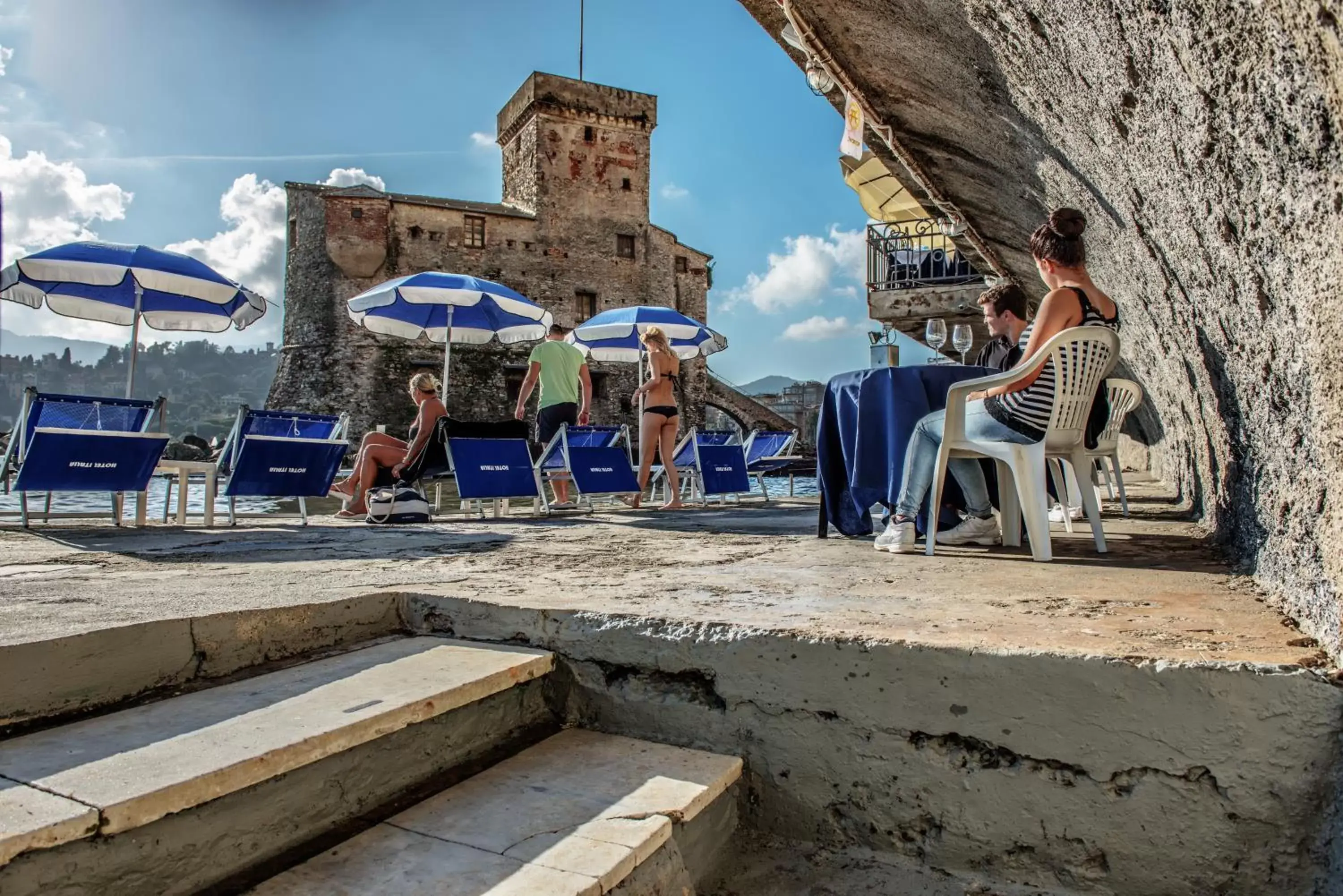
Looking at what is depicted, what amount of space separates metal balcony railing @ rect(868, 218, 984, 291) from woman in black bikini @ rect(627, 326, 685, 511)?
6.06m

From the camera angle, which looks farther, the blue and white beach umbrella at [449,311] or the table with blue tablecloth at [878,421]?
the blue and white beach umbrella at [449,311]

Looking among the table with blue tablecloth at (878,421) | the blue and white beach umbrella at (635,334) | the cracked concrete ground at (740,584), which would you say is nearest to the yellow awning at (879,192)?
the blue and white beach umbrella at (635,334)

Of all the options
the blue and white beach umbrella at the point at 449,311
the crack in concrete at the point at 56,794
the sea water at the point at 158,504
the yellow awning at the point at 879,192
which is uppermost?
the yellow awning at the point at 879,192

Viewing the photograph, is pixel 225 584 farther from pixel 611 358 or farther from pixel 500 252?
pixel 500 252

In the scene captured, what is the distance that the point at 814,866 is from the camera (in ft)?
4.56

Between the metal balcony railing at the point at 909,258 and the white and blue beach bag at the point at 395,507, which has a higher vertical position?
the metal balcony railing at the point at 909,258

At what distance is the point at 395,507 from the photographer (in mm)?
5246

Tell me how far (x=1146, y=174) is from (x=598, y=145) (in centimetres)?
2729

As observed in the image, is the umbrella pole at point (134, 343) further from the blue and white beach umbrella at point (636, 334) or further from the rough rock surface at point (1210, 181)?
the rough rock surface at point (1210, 181)

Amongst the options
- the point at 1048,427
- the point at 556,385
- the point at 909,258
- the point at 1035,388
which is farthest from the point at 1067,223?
the point at 909,258

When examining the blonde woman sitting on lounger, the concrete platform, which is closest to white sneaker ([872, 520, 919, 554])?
the concrete platform

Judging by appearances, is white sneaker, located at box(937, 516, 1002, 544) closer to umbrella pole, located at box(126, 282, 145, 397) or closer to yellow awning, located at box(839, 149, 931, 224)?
umbrella pole, located at box(126, 282, 145, 397)

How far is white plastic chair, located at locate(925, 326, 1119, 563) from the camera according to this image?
253 cm

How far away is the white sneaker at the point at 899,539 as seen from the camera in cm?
288
